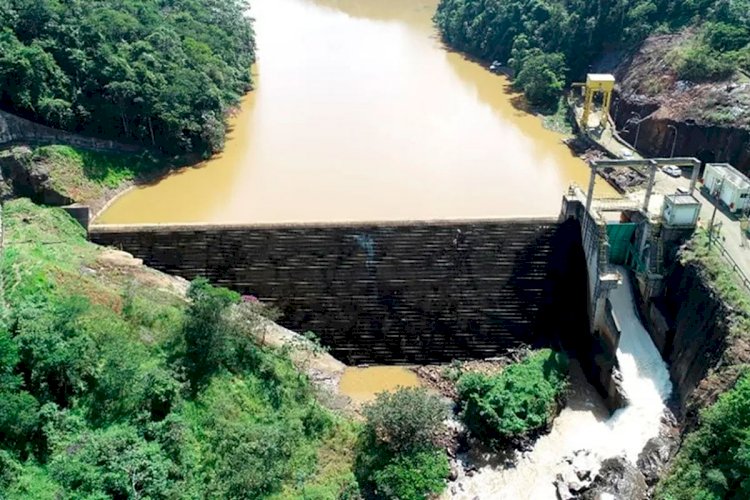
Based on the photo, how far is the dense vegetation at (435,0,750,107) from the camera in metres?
33.8

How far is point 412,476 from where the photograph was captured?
16.9m

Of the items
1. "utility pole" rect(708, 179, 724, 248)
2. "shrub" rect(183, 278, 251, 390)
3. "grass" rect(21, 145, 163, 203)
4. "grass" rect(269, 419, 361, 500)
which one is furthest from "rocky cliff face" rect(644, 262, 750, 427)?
"grass" rect(21, 145, 163, 203)

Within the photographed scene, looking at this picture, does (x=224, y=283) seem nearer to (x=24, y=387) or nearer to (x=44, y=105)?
(x=24, y=387)

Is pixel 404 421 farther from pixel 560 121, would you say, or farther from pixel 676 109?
pixel 560 121

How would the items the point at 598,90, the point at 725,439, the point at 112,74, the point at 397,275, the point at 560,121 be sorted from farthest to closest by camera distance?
the point at 560,121
the point at 598,90
the point at 112,74
the point at 397,275
the point at 725,439

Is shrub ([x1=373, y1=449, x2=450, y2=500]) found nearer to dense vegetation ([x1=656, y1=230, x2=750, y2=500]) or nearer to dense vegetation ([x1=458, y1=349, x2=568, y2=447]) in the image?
dense vegetation ([x1=458, y1=349, x2=568, y2=447])

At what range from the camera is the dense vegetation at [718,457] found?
49.4 ft

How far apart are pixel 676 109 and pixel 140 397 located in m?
28.4

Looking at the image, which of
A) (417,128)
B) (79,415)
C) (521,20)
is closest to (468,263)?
(79,415)

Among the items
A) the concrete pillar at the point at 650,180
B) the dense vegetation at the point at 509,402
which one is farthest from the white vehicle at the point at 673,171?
the dense vegetation at the point at 509,402

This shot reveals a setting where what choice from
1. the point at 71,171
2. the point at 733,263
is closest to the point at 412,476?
the point at 733,263

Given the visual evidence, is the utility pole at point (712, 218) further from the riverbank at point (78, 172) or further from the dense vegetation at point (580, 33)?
the riverbank at point (78, 172)

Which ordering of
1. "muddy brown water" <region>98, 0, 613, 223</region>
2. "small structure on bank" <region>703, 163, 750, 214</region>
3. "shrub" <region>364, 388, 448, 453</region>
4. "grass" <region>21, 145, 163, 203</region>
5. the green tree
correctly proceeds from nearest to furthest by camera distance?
1. "shrub" <region>364, 388, 448, 453</region>
2. "small structure on bank" <region>703, 163, 750, 214</region>
3. "grass" <region>21, 145, 163, 203</region>
4. "muddy brown water" <region>98, 0, 613, 223</region>
5. the green tree

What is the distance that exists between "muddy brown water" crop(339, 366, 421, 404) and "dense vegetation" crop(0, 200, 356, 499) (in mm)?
2581
